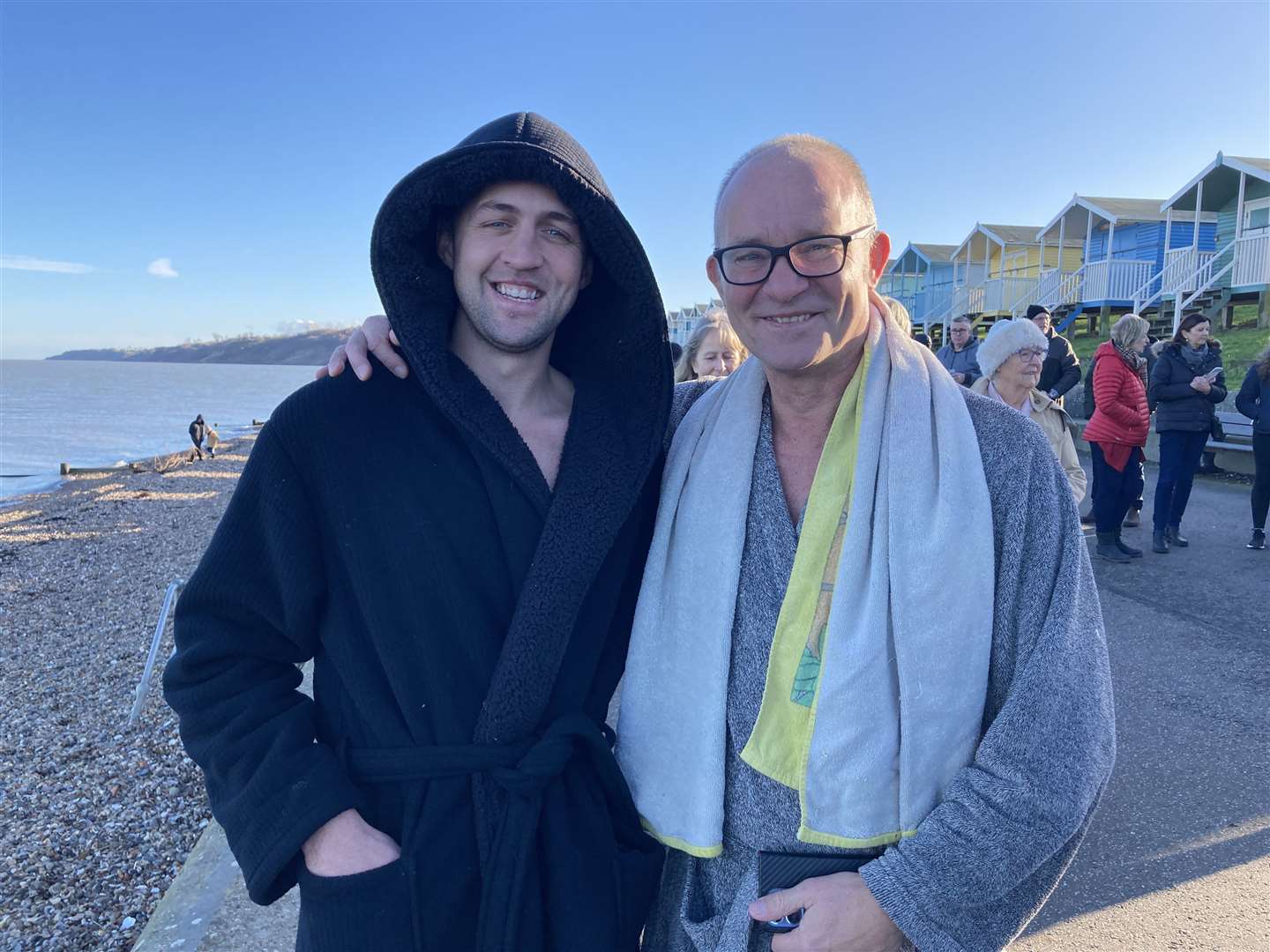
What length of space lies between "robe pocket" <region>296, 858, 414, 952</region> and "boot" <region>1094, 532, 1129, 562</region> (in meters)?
6.77

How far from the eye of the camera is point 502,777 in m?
1.45

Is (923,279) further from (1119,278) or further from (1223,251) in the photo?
(1223,251)

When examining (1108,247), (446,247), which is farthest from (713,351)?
(1108,247)

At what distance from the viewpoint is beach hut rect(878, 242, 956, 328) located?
30.7 metres

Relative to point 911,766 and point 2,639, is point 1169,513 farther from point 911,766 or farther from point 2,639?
point 2,639

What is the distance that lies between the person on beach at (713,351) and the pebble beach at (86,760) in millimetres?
3538

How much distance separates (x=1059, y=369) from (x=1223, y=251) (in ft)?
45.7

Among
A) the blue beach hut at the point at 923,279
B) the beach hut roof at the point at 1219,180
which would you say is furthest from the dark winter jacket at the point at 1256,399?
the blue beach hut at the point at 923,279

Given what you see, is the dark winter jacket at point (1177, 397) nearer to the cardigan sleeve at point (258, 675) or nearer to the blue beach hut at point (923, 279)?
the cardigan sleeve at point (258, 675)

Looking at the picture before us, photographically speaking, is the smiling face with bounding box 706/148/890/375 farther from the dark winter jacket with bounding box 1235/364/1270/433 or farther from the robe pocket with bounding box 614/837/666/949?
the dark winter jacket with bounding box 1235/364/1270/433

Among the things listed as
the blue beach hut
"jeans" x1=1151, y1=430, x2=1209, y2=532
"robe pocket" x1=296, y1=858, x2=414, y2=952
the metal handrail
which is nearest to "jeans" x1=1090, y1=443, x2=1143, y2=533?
"jeans" x1=1151, y1=430, x2=1209, y2=532

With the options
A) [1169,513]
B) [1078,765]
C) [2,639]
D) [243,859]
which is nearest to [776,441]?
[1078,765]

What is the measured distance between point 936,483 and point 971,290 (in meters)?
28.9

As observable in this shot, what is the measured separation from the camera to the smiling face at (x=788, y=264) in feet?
4.91
